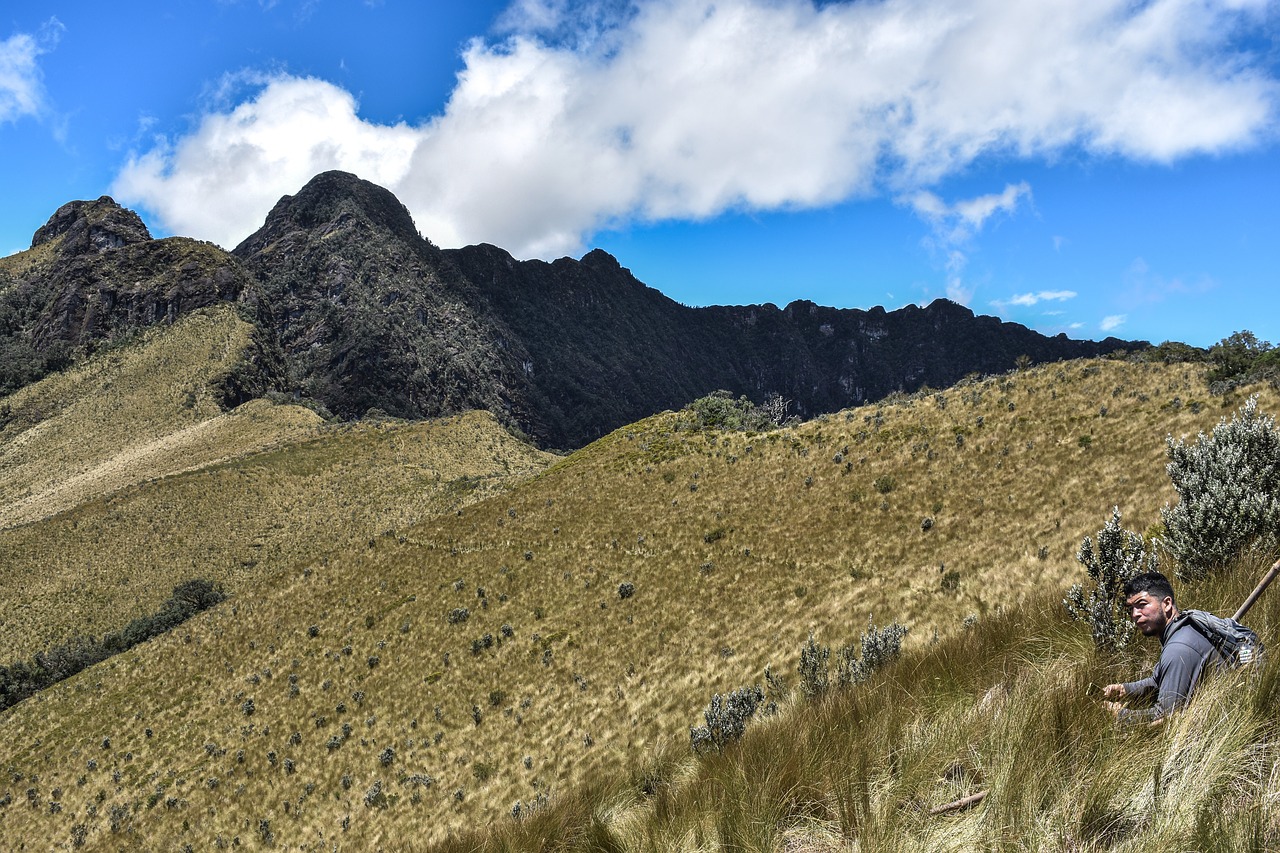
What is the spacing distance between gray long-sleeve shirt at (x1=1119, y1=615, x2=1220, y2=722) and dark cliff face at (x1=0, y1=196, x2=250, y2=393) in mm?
164708

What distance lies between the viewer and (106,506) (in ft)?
198

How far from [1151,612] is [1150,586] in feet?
0.62

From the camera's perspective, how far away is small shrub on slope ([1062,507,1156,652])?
188 inches

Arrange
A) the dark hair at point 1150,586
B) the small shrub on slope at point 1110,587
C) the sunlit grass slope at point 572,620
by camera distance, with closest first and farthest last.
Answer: the dark hair at point 1150,586 < the small shrub on slope at point 1110,587 < the sunlit grass slope at point 572,620

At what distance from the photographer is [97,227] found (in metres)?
158

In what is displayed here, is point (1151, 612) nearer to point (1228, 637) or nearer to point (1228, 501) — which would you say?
point (1228, 637)

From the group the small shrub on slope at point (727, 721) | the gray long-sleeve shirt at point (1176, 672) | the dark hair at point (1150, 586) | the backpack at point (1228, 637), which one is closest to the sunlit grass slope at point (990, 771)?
the backpack at point (1228, 637)

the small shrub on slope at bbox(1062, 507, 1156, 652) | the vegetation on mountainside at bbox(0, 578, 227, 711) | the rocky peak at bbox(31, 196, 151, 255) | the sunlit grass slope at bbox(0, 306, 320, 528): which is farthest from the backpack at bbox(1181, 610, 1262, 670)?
the rocky peak at bbox(31, 196, 151, 255)

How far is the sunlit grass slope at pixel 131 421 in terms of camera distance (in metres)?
79.8

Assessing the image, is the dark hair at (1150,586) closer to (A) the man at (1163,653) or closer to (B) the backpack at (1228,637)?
(A) the man at (1163,653)

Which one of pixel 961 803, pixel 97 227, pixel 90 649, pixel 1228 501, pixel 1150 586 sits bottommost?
pixel 90 649

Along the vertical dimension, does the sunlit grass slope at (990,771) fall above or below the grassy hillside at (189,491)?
below

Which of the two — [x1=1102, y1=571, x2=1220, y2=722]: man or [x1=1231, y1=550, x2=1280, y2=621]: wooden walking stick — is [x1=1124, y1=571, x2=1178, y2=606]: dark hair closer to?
[x1=1102, y1=571, x2=1220, y2=722]: man

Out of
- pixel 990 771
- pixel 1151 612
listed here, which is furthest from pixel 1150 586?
pixel 990 771
